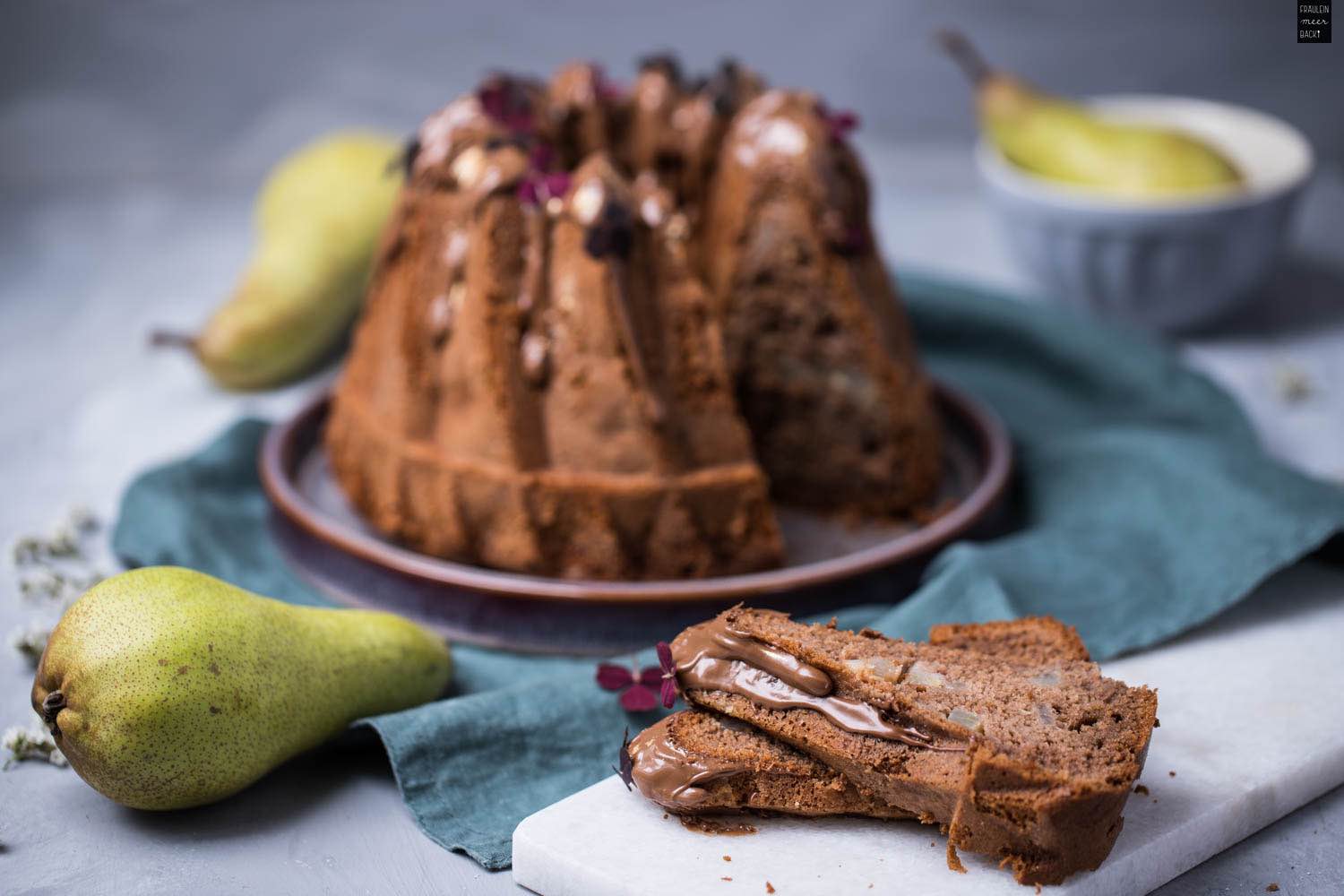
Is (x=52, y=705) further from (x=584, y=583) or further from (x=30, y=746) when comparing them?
(x=584, y=583)

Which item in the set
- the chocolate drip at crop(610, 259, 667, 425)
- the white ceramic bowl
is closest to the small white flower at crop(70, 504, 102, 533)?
the chocolate drip at crop(610, 259, 667, 425)

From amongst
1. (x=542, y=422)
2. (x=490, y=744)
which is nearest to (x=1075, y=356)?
(x=542, y=422)

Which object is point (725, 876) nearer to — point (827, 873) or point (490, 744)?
point (827, 873)

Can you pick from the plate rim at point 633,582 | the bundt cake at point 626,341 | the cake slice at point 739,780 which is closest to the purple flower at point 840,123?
the bundt cake at point 626,341

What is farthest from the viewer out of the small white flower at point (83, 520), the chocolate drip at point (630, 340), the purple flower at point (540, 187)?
the small white flower at point (83, 520)

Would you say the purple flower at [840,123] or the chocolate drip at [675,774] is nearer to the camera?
the chocolate drip at [675,774]

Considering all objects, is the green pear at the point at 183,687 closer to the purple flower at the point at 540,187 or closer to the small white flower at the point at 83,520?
the purple flower at the point at 540,187
